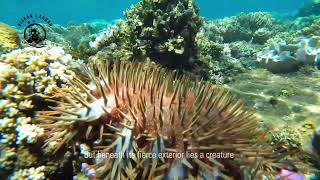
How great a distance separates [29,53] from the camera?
420 cm

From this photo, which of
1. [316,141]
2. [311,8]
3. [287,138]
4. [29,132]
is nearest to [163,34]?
[287,138]

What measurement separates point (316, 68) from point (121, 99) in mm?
7126

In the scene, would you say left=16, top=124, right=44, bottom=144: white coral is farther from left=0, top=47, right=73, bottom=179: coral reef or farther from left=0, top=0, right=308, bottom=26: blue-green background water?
left=0, top=0, right=308, bottom=26: blue-green background water

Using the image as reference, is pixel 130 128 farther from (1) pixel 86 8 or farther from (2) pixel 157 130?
(1) pixel 86 8

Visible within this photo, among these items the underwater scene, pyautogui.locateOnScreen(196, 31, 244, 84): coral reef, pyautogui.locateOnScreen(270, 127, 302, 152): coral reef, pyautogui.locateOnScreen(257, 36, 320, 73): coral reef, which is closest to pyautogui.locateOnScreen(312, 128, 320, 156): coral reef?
the underwater scene

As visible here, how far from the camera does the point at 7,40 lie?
18.0 feet

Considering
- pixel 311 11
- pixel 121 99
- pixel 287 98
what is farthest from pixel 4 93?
pixel 311 11

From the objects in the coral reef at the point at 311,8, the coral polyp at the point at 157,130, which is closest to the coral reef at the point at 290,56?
the coral polyp at the point at 157,130

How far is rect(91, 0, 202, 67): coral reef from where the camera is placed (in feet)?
20.8

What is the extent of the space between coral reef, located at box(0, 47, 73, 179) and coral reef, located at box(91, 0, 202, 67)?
2.22 meters

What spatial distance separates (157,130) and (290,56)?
22.3ft

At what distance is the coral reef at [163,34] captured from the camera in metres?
6.33

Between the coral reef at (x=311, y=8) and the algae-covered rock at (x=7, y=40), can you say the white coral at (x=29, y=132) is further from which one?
the coral reef at (x=311, y=8)

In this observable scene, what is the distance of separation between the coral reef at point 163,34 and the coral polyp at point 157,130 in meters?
2.96
